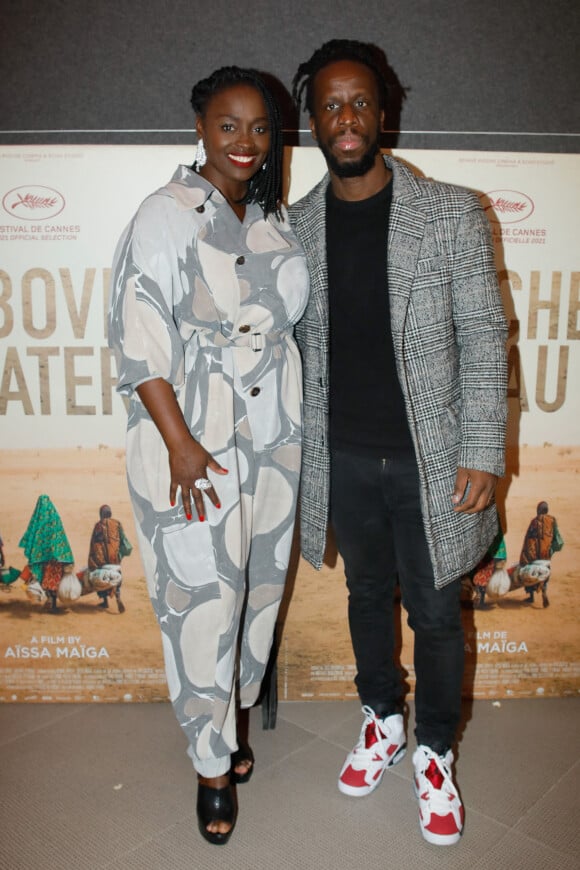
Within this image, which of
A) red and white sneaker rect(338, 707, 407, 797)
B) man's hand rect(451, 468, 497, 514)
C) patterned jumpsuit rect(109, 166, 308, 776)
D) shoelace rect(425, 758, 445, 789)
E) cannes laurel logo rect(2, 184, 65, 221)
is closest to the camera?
patterned jumpsuit rect(109, 166, 308, 776)

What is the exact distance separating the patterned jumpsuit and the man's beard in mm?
202

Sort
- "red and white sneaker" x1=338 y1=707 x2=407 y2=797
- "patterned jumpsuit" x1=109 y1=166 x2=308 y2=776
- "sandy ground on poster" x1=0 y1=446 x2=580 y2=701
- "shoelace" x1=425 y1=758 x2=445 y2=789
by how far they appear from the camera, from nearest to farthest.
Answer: "patterned jumpsuit" x1=109 y1=166 x2=308 y2=776 < "shoelace" x1=425 y1=758 x2=445 y2=789 < "red and white sneaker" x1=338 y1=707 x2=407 y2=797 < "sandy ground on poster" x1=0 y1=446 x2=580 y2=701

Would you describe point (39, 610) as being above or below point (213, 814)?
above

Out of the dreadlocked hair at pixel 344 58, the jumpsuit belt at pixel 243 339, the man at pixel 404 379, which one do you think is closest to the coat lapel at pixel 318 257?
the man at pixel 404 379

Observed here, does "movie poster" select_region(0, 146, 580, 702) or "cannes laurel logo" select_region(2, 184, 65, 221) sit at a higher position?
"cannes laurel logo" select_region(2, 184, 65, 221)

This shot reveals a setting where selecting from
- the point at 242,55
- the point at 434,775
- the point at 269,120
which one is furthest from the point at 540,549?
the point at 242,55

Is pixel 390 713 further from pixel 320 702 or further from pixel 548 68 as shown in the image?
pixel 548 68

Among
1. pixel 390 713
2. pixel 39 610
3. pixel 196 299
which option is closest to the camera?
pixel 196 299

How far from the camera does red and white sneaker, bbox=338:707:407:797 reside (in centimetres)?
192

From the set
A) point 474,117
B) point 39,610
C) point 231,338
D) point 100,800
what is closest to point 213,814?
point 100,800

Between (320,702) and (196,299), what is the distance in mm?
1431

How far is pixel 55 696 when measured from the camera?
2369 millimetres

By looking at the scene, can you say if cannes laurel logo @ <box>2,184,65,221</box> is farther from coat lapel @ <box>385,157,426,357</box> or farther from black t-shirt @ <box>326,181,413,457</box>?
coat lapel @ <box>385,157,426,357</box>

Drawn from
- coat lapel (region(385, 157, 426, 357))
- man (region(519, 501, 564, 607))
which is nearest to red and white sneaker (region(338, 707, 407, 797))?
man (region(519, 501, 564, 607))
